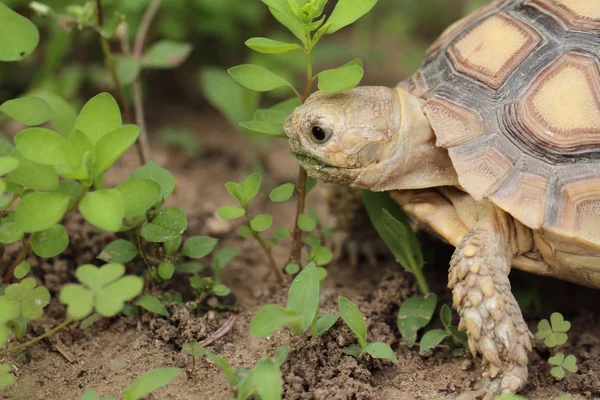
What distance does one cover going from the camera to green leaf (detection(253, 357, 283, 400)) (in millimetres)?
1924

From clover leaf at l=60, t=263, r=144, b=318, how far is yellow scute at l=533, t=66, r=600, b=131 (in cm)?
162

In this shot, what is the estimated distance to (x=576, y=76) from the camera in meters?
2.55

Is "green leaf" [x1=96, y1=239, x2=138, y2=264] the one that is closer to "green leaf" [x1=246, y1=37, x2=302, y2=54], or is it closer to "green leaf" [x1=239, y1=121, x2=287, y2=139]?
"green leaf" [x1=239, y1=121, x2=287, y2=139]

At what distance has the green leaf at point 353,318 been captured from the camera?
231 centimetres

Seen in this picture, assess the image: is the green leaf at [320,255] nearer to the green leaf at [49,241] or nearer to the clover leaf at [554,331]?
the clover leaf at [554,331]

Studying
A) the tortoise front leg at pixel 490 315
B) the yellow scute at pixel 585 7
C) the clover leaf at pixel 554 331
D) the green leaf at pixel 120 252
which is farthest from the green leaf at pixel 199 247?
the yellow scute at pixel 585 7

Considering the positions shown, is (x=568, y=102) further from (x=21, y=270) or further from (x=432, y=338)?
(x=21, y=270)

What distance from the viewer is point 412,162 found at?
264 cm

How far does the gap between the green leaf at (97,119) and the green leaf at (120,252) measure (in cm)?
54

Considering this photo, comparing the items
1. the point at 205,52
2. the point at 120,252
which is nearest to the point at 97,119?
the point at 120,252

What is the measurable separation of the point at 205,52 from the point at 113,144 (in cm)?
286

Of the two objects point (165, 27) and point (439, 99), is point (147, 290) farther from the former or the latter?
point (165, 27)

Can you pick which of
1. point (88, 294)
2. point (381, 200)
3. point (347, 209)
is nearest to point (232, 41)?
point (347, 209)

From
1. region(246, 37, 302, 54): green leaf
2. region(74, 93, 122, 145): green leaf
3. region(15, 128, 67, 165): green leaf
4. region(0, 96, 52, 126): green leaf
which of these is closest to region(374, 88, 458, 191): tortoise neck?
region(246, 37, 302, 54): green leaf
